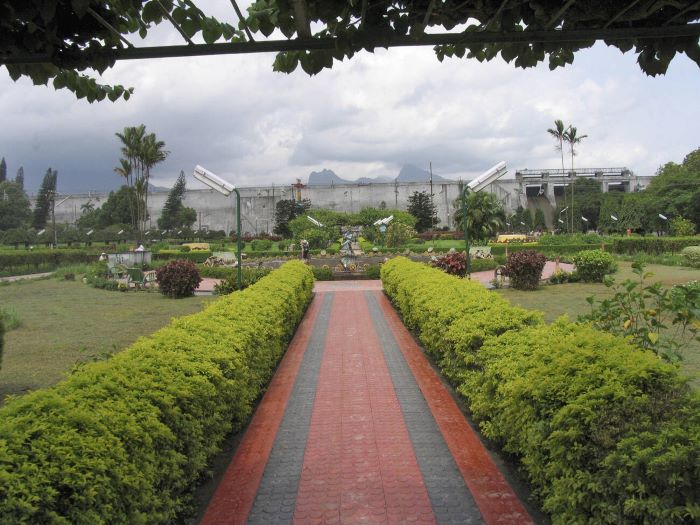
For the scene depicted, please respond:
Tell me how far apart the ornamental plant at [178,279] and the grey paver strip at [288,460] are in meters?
9.25

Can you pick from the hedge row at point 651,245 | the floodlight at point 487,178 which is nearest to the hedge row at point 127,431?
the floodlight at point 487,178

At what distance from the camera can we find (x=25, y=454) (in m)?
2.03

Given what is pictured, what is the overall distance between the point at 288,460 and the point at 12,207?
78128 mm

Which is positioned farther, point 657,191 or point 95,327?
point 657,191

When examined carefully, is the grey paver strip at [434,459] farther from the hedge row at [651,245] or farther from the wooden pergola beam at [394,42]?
the hedge row at [651,245]

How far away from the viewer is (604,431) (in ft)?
8.29

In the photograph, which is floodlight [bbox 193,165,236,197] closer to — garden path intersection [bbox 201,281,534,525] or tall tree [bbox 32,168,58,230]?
garden path intersection [bbox 201,281,534,525]

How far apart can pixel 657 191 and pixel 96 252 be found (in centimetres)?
5110

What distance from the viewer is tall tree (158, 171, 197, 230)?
68.1 meters

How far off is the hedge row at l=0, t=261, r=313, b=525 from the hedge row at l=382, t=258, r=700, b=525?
1793 millimetres

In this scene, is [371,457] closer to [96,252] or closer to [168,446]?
[168,446]

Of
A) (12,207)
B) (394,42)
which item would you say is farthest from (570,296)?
(12,207)

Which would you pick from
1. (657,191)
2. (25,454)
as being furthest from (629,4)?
(657,191)

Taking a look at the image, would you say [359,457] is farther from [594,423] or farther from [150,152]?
[150,152]
